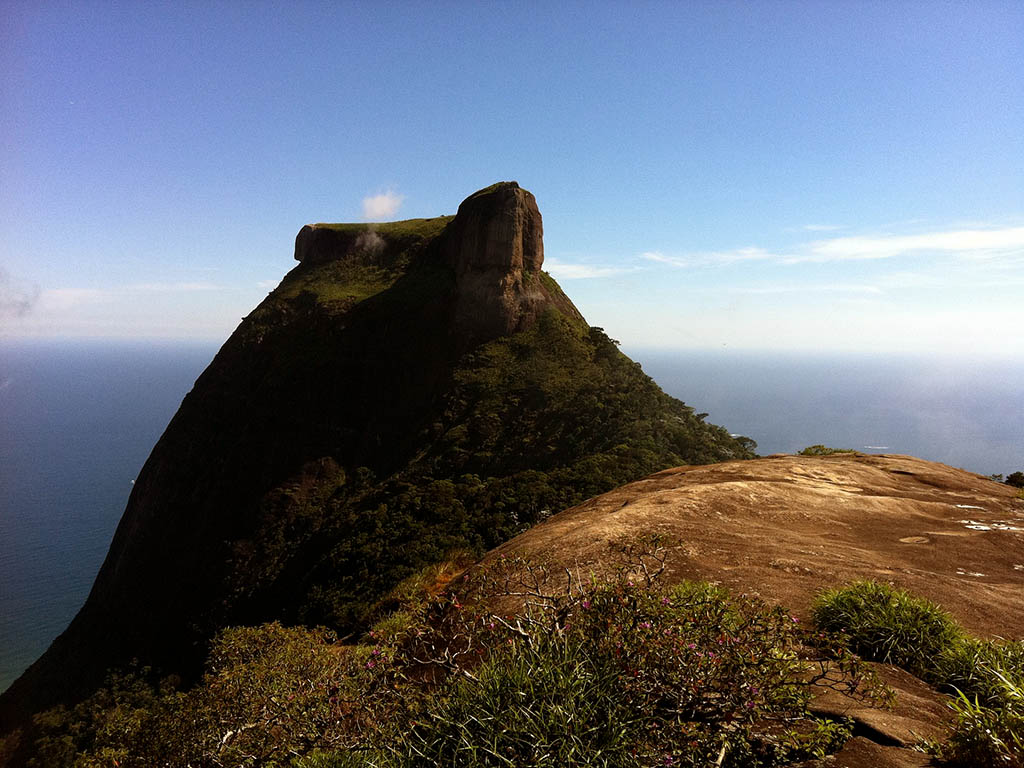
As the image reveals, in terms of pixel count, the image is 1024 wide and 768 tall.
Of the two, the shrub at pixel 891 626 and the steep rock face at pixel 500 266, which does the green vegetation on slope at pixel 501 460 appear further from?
the shrub at pixel 891 626

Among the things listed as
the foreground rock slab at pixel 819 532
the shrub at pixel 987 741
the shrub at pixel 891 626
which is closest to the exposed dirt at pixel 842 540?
the foreground rock slab at pixel 819 532

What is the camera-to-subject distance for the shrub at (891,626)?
5168mm

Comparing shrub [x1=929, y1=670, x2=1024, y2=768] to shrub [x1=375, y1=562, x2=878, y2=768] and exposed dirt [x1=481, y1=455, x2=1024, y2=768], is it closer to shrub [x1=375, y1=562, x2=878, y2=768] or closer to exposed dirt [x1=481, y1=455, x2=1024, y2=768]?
exposed dirt [x1=481, y1=455, x2=1024, y2=768]

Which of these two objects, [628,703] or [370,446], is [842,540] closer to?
[628,703]

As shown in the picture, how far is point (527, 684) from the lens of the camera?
3428mm

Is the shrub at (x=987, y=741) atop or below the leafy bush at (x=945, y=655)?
atop

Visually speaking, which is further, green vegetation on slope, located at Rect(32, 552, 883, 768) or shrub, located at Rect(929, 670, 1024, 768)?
green vegetation on slope, located at Rect(32, 552, 883, 768)

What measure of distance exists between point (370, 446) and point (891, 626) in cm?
4038

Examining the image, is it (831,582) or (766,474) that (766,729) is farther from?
(766,474)

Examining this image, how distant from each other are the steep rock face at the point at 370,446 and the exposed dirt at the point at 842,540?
1374 cm

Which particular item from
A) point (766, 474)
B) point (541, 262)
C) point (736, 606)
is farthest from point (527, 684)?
point (541, 262)

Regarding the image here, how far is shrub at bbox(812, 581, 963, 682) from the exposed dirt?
0.35 metres

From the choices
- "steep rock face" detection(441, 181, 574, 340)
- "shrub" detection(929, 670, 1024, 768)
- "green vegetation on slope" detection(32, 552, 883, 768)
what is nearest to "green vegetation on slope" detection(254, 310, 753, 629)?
"steep rock face" detection(441, 181, 574, 340)

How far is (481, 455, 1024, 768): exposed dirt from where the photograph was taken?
4.41 meters
